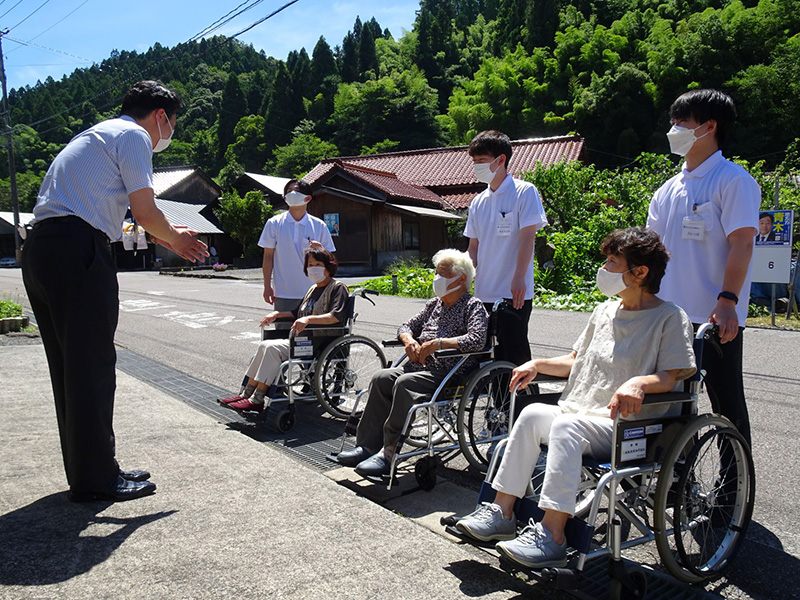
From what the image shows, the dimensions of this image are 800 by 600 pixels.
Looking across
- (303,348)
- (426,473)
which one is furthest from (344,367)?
(426,473)

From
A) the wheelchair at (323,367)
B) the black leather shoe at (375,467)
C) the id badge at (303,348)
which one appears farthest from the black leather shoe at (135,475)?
the id badge at (303,348)

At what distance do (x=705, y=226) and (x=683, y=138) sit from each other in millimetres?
453

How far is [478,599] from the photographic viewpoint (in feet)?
8.14

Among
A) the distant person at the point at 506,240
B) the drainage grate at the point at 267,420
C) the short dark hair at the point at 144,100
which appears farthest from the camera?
the drainage grate at the point at 267,420

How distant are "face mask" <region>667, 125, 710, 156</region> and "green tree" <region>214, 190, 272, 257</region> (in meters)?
31.7

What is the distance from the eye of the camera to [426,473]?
3691 mm

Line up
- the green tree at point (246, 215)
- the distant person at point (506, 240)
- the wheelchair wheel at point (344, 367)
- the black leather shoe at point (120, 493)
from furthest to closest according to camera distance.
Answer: the green tree at point (246, 215) < the wheelchair wheel at point (344, 367) < the distant person at point (506, 240) < the black leather shoe at point (120, 493)

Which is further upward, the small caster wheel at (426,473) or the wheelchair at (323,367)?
the wheelchair at (323,367)

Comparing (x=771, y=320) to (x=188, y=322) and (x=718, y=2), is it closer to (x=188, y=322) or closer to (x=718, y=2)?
(x=188, y=322)

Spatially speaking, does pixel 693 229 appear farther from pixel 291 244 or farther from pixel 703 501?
pixel 291 244

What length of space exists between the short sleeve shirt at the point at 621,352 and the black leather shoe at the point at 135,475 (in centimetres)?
233

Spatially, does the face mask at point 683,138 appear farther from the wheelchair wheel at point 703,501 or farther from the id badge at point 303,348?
the id badge at point 303,348

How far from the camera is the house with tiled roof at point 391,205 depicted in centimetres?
2878

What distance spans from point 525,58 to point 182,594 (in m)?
53.2
